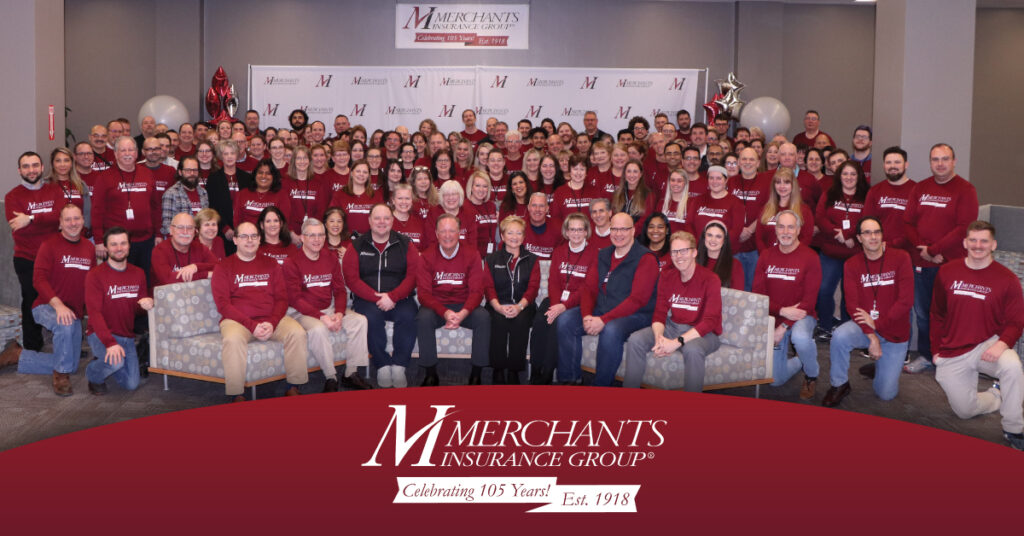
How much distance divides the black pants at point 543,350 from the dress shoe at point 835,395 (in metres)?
1.64

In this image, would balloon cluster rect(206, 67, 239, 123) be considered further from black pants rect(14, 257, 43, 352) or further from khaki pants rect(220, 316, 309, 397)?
khaki pants rect(220, 316, 309, 397)

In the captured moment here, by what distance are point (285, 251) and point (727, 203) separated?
10.3 ft

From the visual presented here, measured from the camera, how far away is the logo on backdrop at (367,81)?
11.4 metres

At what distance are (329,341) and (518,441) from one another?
11.6 feet

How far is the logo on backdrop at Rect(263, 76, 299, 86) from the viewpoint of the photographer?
37.2 ft

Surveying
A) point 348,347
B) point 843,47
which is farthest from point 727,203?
point 843,47

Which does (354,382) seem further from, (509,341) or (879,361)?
(879,361)

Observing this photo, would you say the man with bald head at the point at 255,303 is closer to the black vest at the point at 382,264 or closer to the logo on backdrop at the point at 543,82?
the black vest at the point at 382,264

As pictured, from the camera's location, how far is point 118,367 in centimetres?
528

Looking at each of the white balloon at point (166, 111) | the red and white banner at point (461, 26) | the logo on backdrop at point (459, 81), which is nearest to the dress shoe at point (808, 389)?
the logo on backdrop at point (459, 81)

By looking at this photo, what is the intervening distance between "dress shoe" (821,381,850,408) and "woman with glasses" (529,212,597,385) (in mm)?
1602

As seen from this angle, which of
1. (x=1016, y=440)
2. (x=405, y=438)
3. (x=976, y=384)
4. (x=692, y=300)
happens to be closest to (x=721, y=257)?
(x=692, y=300)

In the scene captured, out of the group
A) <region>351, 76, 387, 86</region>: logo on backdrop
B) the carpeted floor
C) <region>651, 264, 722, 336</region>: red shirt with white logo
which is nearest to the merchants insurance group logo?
the carpeted floor

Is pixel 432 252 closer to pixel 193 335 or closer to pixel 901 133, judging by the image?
pixel 193 335
